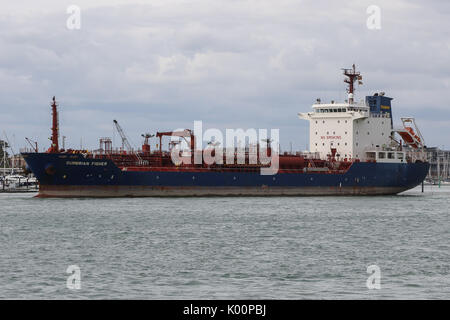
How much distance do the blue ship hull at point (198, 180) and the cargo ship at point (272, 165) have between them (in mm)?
74

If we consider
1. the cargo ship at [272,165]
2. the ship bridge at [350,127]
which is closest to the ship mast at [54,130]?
the cargo ship at [272,165]

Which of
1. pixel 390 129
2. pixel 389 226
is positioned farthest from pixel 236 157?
pixel 389 226

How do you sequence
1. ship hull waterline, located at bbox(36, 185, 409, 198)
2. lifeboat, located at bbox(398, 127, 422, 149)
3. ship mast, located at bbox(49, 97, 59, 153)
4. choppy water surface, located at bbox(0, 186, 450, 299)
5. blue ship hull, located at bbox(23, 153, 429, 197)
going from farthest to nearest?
lifeboat, located at bbox(398, 127, 422, 149), ship mast, located at bbox(49, 97, 59, 153), ship hull waterline, located at bbox(36, 185, 409, 198), blue ship hull, located at bbox(23, 153, 429, 197), choppy water surface, located at bbox(0, 186, 450, 299)

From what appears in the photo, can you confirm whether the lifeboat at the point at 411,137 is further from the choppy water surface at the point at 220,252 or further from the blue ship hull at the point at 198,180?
the choppy water surface at the point at 220,252

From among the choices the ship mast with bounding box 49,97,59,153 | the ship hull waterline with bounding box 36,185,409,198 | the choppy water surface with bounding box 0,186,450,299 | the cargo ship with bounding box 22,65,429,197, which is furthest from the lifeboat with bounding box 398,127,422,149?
the ship mast with bounding box 49,97,59,153

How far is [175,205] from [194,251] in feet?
72.2

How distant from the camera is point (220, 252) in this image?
2673cm

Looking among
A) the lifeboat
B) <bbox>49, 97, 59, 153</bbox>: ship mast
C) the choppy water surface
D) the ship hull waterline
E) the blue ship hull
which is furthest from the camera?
the lifeboat

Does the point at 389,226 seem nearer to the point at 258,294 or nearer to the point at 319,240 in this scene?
the point at 319,240

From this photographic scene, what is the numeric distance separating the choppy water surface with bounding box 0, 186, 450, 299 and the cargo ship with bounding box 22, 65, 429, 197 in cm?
603

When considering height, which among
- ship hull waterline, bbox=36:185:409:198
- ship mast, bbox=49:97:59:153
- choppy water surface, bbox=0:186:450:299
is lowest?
choppy water surface, bbox=0:186:450:299

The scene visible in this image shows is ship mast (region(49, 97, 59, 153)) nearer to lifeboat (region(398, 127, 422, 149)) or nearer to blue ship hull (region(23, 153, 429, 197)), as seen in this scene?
blue ship hull (region(23, 153, 429, 197))

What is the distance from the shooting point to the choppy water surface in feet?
65.3
